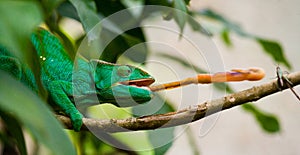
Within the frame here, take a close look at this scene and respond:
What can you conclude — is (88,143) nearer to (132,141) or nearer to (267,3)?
(132,141)

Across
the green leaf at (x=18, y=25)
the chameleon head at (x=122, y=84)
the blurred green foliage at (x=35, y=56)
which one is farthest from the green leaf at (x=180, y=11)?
the green leaf at (x=18, y=25)

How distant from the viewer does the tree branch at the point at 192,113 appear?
0.46m

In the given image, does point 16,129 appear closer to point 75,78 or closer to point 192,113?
point 75,78

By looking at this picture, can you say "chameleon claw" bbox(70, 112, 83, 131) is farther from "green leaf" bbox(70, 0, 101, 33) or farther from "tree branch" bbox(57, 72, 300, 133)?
"green leaf" bbox(70, 0, 101, 33)

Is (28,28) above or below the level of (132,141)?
above

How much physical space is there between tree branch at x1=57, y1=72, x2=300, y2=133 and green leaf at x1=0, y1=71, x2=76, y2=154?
12 centimetres

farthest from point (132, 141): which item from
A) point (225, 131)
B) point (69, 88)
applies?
point (225, 131)

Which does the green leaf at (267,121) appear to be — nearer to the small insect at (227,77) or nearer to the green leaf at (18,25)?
the small insect at (227,77)

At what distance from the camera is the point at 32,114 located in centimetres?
34

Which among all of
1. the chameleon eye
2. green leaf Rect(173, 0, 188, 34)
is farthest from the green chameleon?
green leaf Rect(173, 0, 188, 34)

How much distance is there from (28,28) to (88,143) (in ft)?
2.67

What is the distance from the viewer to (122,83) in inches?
21.0

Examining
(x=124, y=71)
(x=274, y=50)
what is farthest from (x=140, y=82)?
(x=274, y=50)

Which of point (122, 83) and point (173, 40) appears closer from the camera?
point (122, 83)
